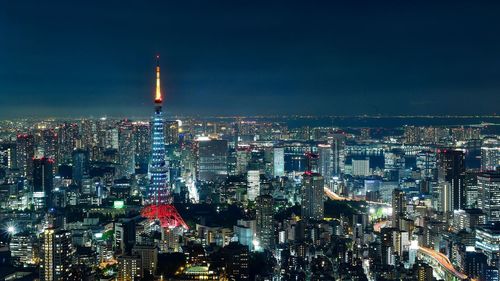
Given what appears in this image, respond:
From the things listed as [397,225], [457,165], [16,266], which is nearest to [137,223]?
[16,266]

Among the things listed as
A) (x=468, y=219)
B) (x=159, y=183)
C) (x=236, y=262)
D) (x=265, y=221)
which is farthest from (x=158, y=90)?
(x=468, y=219)

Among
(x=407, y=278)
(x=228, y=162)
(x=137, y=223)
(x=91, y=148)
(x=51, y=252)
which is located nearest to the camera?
(x=51, y=252)

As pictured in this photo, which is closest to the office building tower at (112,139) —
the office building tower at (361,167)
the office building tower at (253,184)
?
A: the office building tower at (253,184)

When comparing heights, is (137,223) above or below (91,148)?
below

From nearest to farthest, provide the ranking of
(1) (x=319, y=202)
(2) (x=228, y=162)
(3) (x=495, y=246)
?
(3) (x=495, y=246), (1) (x=319, y=202), (2) (x=228, y=162)

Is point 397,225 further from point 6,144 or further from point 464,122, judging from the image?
point 6,144

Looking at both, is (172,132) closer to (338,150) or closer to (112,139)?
(112,139)

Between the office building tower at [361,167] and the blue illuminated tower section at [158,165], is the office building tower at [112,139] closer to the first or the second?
the blue illuminated tower section at [158,165]
